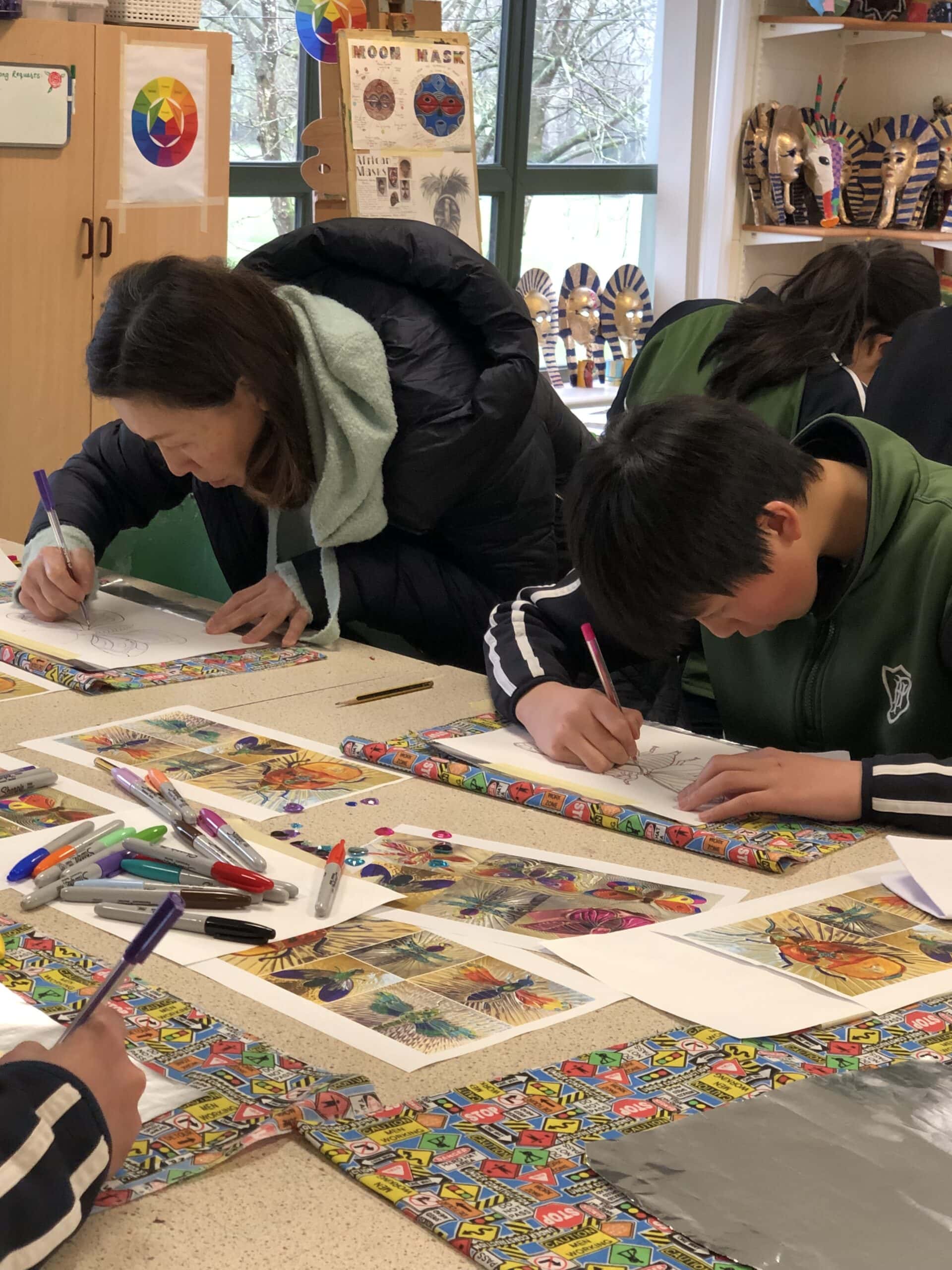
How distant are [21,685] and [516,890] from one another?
689 millimetres

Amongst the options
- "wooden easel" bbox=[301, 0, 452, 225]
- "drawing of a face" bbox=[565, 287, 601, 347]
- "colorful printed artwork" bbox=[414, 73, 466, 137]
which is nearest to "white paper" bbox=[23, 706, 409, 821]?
"wooden easel" bbox=[301, 0, 452, 225]

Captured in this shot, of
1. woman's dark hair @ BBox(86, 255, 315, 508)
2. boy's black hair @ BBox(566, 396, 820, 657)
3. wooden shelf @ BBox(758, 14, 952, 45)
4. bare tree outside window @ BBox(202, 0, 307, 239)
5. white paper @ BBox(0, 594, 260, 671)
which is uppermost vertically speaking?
wooden shelf @ BBox(758, 14, 952, 45)

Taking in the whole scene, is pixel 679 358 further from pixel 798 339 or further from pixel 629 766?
pixel 629 766

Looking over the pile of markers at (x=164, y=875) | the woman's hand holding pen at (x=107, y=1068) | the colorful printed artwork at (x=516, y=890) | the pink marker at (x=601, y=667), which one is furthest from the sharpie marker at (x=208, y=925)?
the pink marker at (x=601, y=667)

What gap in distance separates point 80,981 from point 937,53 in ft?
14.5

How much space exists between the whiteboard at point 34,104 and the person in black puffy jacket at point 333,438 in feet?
4.98

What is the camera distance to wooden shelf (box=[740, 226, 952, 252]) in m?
4.24

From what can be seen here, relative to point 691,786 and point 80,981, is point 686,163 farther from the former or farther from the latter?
point 80,981

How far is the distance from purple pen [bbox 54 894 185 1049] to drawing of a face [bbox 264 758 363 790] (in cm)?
54

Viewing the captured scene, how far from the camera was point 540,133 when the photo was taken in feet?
15.4

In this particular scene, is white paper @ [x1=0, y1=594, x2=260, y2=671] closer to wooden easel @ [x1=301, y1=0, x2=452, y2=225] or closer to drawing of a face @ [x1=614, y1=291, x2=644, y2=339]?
wooden easel @ [x1=301, y1=0, x2=452, y2=225]

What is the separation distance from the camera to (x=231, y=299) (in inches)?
62.3

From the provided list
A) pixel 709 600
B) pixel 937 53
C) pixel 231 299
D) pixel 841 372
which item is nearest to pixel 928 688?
pixel 709 600

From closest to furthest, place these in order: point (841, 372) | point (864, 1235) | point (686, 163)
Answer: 1. point (864, 1235)
2. point (841, 372)
3. point (686, 163)
